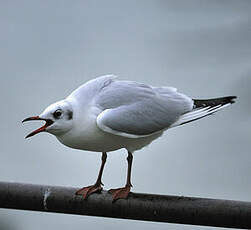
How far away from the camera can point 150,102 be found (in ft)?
5.97

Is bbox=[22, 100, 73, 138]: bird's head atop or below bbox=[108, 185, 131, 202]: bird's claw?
atop

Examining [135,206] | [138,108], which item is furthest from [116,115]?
[135,206]

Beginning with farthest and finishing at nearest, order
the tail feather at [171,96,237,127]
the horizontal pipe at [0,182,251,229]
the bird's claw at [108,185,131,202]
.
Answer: the tail feather at [171,96,237,127], the bird's claw at [108,185,131,202], the horizontal pipe at [0,182,251,229]

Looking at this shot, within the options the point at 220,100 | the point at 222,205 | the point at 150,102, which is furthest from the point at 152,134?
the point at 222,205

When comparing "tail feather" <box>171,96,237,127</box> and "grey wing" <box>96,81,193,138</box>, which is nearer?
"grey wing" <box>96,81,193,138</box>

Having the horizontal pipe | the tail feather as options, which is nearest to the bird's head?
the horizontal pipe

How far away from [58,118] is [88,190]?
0.61ft

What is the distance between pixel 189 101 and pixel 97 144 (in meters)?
0.31

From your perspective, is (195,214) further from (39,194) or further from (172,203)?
(39,194)

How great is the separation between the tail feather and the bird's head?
11.8 inches

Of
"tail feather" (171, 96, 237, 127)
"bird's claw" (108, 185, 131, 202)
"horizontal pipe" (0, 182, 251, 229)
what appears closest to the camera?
"horizontal pipe" (0, 182, 251, 229)

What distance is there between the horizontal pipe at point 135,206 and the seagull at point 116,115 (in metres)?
0.03

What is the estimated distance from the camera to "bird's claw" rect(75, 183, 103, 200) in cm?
163

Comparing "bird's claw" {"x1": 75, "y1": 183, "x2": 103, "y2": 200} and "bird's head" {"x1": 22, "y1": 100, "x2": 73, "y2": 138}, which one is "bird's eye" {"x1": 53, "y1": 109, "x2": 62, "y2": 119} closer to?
"bird's head" {"x1": 22, "y1": 100, "x2": 73, "y2": 138}
